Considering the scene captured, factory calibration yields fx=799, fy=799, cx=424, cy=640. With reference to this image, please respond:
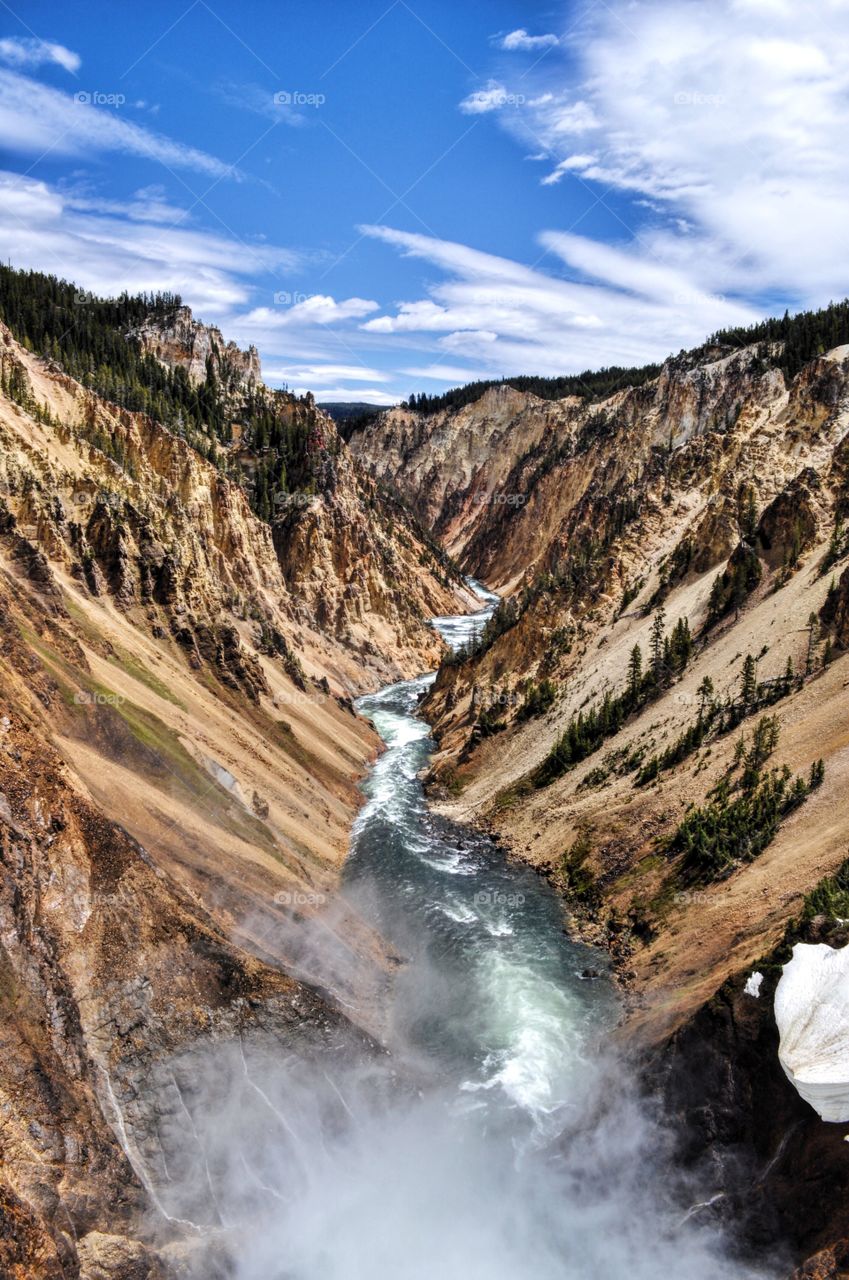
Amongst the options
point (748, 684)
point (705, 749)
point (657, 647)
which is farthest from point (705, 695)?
point (657, 647)

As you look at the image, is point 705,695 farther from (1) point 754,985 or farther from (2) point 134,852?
(2) point 134,852

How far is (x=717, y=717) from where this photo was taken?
37.9m

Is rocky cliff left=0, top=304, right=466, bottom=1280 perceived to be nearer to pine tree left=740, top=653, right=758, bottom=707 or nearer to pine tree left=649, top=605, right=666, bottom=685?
pine tree left=649, top=605, right=666, bottom=685

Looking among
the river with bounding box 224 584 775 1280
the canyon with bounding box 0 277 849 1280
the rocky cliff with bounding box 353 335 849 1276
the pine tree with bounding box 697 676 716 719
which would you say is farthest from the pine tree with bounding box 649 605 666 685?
the river with bounding box 224 584 775 1280

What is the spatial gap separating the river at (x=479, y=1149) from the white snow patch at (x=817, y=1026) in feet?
12.2

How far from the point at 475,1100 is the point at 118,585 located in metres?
30.4

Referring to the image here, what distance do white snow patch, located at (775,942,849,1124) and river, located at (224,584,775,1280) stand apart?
3728mm

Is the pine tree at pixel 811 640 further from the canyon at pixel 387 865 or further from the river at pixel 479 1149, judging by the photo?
the river at pixel 479 1149

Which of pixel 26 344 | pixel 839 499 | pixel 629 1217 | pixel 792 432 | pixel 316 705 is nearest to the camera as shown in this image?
pixel 629 1217

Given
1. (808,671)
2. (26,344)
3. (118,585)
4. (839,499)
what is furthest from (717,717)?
(26,344)

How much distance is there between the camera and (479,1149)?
2027 cm

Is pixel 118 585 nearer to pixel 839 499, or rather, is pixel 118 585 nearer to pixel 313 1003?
pixel 313 1003

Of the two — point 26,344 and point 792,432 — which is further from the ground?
point 792,432

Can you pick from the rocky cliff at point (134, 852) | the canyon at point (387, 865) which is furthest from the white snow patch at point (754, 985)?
the rocky cliff at point (134, 852)
